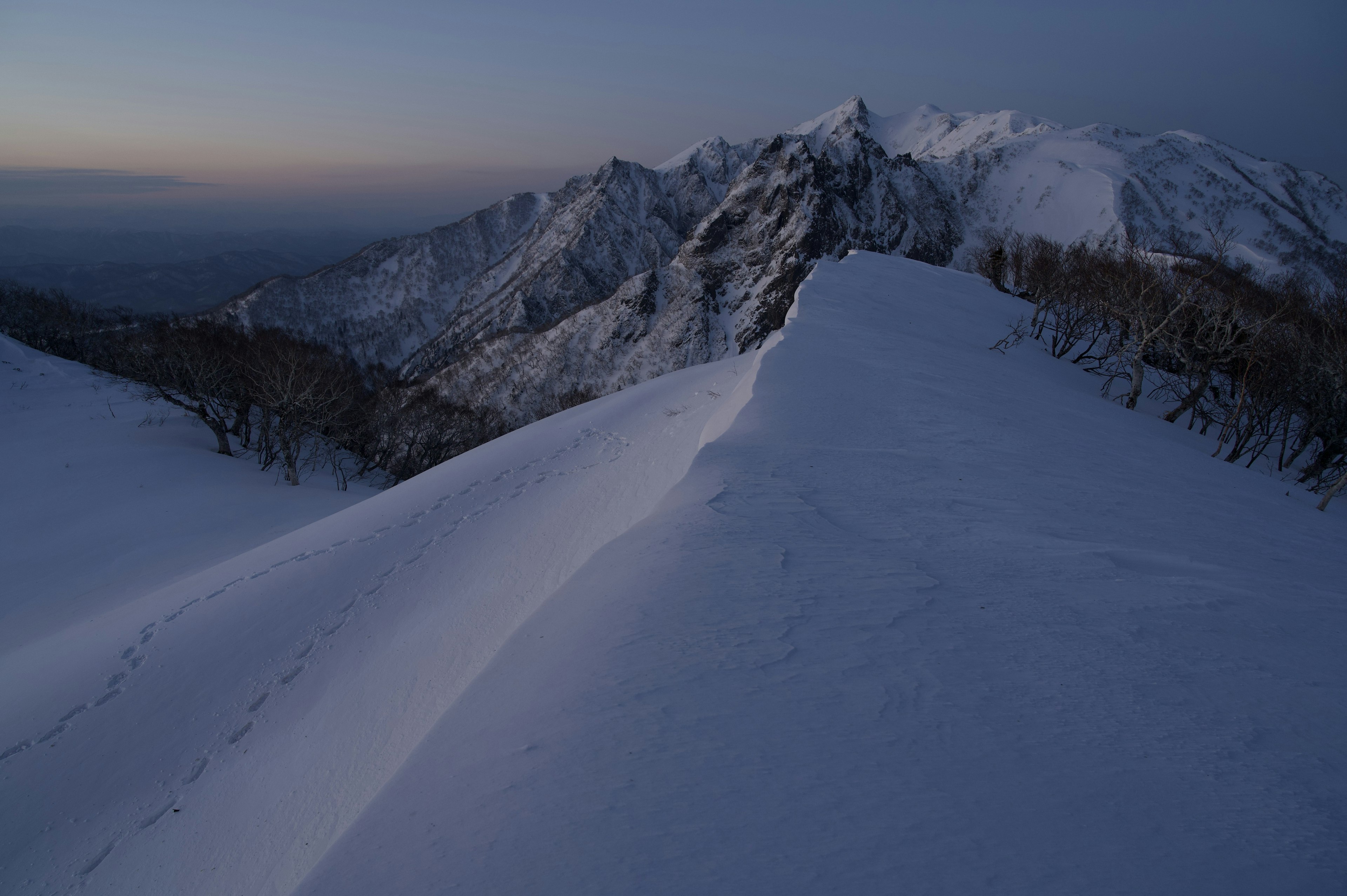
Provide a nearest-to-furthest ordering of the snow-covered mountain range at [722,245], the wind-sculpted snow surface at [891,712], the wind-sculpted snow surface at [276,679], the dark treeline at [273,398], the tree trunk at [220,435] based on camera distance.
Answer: the wind-sculpted snow surface at [891,712] → the wind-sculpted snow surface at [276,679] → the dark treeline at [273,398] → the tree trunk at [220,435] → the snow-covered mountain range at [722,245]

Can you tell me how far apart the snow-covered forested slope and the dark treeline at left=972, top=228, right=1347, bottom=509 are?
18729 mm

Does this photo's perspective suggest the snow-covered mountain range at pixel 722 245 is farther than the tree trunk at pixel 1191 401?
Yes

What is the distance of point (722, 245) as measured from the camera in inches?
4018

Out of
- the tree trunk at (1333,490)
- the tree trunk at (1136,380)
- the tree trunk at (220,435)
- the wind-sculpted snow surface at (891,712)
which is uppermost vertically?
the wind-sculpted snow surface at (891,712)

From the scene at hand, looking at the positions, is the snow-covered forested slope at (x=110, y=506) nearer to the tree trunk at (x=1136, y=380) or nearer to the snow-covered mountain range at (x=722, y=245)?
the tree trunk at (x=1136, y=380)

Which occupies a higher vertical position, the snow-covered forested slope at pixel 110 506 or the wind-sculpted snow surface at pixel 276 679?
the wind-sculpted snow surface at pixel 276 679

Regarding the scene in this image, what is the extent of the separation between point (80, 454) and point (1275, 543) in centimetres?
2563

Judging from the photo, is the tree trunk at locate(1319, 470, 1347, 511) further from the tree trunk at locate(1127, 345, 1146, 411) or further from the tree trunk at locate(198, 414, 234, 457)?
the tree trunk at locate(198, 414, 234, 457)

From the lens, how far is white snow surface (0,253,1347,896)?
91.8 inches

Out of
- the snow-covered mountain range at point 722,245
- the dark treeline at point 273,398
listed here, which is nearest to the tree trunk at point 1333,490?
the dark treeline at point 273,398

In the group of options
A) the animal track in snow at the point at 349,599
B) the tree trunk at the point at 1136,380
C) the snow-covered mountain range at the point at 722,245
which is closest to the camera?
the animal track in snow at the point at 349,599

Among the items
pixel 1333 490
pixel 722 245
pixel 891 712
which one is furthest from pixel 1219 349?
pixel 722 245

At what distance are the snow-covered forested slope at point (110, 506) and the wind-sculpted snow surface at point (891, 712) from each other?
8.39m

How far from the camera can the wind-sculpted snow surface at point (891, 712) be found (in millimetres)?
2232
